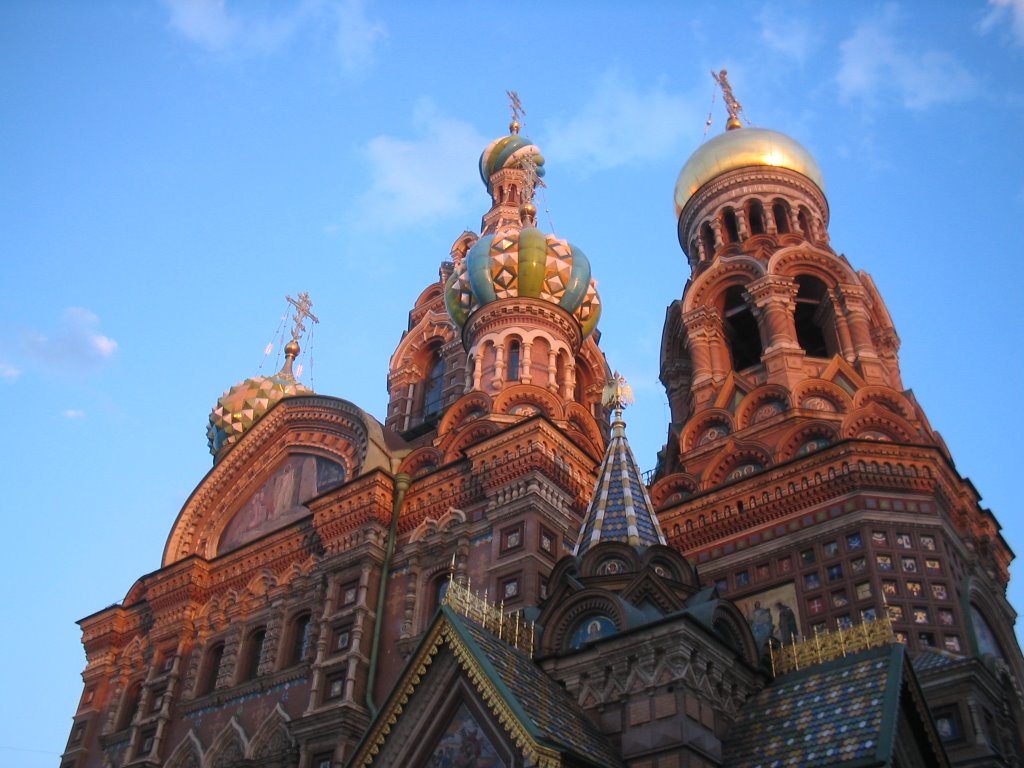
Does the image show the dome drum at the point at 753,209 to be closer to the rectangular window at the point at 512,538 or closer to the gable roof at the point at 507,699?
the rectangular window at the point at 512,538

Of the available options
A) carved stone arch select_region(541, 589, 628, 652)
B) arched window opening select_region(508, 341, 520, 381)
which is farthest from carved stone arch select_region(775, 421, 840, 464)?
carved stone arch select_region(541, 589, 628, 652)

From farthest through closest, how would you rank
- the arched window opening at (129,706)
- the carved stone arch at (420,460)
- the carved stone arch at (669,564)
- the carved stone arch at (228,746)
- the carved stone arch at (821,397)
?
the arched window opening at (129,706) < the carved stone arch at (420,460) < the carved stone arch at (821,397) < the carved stone arch at (228,746) < the carved stone arch at (669,564)

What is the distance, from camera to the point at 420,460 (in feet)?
55.0

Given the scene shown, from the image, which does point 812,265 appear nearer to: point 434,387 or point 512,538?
point 512,538

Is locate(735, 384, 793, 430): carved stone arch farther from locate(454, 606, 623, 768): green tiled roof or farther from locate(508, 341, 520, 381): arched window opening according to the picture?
locate(454, 606, 623, 768): green tiled roof

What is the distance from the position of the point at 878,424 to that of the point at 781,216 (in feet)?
20.5

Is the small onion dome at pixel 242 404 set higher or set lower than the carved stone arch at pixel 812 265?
higher

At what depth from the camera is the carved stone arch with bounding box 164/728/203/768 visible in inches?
610

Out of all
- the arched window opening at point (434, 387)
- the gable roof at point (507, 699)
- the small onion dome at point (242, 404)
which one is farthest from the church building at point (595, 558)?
the small onion dome at point (242, 404)

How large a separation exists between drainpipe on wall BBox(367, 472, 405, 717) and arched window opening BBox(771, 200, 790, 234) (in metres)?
8.66

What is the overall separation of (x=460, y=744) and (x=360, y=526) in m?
7.63

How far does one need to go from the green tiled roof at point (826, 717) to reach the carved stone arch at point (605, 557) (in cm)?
178

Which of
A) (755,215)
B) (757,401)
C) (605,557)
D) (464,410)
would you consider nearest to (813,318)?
(755,215)

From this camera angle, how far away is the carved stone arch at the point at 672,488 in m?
15.9
